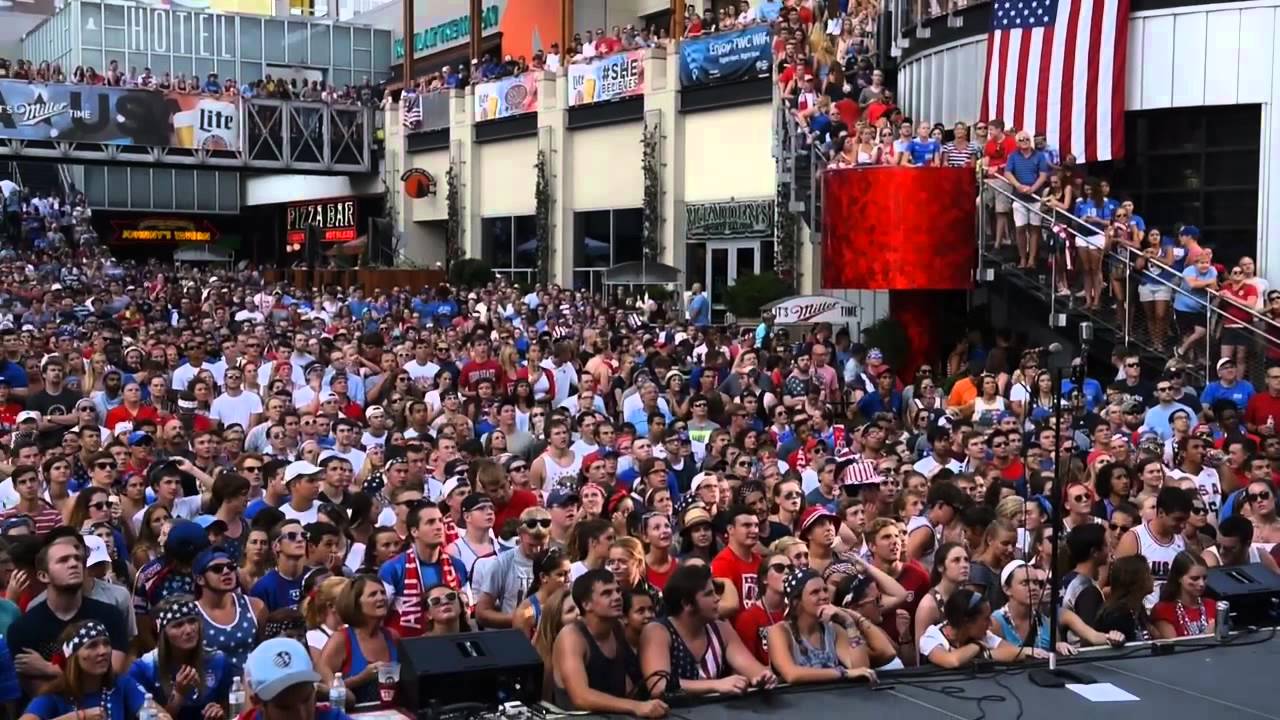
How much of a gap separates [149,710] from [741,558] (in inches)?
145

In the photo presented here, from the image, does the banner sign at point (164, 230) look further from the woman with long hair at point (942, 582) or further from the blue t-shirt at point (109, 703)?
the blue t-shirt at point (109, 703)

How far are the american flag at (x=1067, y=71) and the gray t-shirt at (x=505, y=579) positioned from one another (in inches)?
612

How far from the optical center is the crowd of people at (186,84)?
3901 centimetres

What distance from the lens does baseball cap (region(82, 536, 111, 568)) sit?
25.8 feet

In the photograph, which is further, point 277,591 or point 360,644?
point 277,591

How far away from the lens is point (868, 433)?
43.8ft

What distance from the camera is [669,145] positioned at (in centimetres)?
3275

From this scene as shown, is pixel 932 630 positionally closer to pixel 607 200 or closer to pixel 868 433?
pixel 868 433

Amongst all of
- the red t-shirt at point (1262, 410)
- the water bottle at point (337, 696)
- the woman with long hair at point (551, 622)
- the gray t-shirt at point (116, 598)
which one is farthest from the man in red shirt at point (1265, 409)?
the water bottle at point (337, 696)

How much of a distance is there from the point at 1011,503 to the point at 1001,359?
9.37 meters

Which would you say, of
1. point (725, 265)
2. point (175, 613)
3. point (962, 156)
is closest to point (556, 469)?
point (175, 613)

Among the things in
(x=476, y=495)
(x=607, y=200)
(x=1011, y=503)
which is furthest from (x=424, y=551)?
(x=607, y=200)

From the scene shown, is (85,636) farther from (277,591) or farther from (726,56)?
(726,56)

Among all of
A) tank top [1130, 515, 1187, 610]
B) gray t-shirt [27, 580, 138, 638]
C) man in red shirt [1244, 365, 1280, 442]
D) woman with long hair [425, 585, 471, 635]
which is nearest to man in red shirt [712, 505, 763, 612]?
woman with long hair [425, 585, 471, 635]
